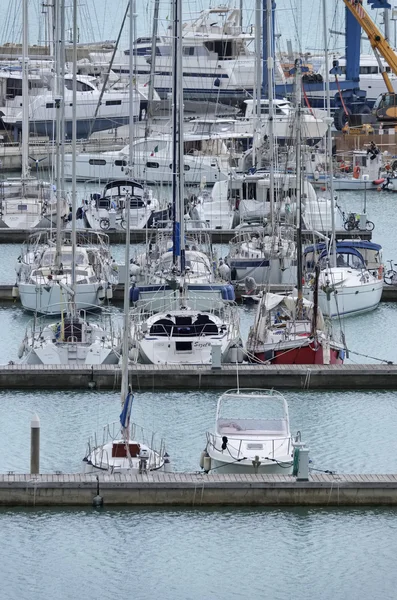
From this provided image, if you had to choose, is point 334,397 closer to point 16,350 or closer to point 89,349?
point 89,349

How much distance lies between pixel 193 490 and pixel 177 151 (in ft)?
44.1

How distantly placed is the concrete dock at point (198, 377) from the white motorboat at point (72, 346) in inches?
21.9

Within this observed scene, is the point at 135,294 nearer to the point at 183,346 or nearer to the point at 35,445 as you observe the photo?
the point at 183,346

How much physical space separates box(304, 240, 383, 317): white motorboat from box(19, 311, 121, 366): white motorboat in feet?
19.6

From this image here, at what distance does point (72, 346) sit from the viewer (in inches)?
1275

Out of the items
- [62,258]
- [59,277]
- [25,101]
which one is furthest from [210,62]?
[59,277]

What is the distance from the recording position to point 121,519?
2462 centimetres

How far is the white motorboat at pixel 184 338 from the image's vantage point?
3225 cm

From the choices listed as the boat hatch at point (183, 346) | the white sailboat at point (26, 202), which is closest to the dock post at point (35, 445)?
the boat hatch at point (183, 346)

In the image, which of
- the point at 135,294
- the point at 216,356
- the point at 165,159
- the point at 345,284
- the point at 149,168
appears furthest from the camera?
the point at 149,168

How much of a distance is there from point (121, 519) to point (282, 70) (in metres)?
55.5

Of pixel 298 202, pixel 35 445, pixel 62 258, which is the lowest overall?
pixel 35 445

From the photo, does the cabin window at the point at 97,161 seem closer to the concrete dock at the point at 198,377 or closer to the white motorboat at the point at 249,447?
the concrete dock at the point at 198,377

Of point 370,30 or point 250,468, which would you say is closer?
point 250,468
